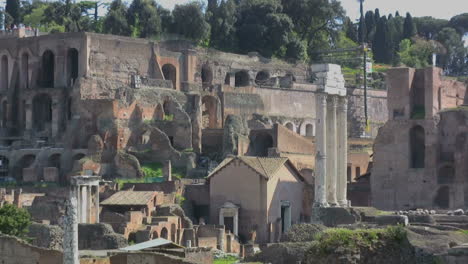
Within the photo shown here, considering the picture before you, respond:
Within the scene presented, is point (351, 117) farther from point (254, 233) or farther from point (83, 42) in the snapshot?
point (254, 233)

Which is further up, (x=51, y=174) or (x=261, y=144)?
(x=261, y=144)

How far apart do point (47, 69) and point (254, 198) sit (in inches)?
984

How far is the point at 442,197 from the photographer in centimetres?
6931

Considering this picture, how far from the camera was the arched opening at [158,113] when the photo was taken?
2972 inches

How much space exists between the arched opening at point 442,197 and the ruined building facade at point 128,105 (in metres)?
8.59

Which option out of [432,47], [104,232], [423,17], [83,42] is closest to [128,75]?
[83,42]

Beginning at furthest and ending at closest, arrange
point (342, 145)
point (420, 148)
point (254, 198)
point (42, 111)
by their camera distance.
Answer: point (42, 111), point (420, 148), point (342, 145), point (254, 198)

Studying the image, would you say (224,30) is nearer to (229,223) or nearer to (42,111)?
(42,111)

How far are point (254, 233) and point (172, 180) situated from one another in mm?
7274

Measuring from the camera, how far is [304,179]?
6469 centimetres

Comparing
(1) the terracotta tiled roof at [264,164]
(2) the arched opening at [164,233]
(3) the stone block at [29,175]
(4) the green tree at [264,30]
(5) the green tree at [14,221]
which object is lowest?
(2) the arched opening at [164,233]

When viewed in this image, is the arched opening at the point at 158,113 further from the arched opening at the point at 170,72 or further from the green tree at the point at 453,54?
the green tree at the point at 453,54

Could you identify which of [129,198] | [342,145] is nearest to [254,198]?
[342,145]

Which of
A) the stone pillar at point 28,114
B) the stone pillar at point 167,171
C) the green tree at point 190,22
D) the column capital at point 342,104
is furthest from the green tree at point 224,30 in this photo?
the column capital at point 342,104
